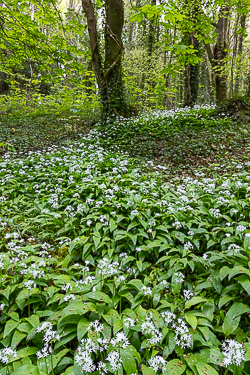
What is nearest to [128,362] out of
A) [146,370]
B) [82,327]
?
[146,370]

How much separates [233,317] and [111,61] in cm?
1030

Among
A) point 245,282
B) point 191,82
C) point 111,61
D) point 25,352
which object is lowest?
point 25,352

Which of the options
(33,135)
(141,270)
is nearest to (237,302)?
(141,270)

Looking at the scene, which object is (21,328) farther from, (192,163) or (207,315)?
(192,163)

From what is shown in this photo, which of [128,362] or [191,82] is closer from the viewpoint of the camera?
[128,362]

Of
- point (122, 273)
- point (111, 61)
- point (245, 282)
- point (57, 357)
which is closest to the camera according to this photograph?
point (57, 357)

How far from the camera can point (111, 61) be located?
9539mm

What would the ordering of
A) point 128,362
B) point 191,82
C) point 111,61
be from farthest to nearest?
point 191,82 → point 111,61 → point 128,362

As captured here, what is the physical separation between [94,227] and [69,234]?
511 mm

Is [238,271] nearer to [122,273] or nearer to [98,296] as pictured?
[122,273]

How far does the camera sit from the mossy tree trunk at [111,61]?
30.8 ft

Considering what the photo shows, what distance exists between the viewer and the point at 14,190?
17.1 ft

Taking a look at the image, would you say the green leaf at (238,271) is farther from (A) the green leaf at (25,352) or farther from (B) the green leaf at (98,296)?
(A) the green leaf at (25,352)

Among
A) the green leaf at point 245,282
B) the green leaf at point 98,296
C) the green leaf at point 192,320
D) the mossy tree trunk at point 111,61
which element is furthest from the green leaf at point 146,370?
the mossy tree trunk at point 111,61
